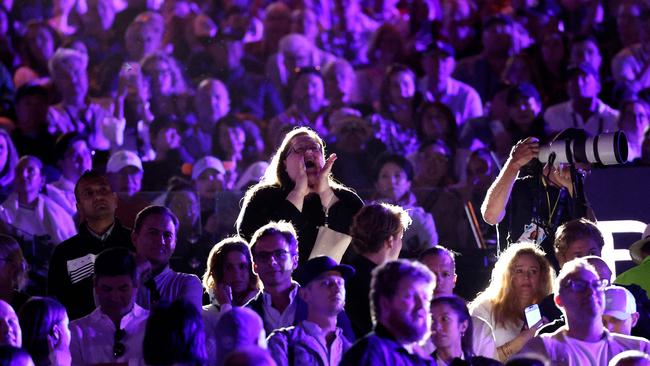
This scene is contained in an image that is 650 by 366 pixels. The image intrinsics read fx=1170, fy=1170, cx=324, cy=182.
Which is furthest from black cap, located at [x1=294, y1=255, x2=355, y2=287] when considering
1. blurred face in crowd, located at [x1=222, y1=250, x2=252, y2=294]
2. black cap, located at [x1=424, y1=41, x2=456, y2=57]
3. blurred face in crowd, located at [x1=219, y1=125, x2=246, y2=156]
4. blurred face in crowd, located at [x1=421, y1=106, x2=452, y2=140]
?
black cap, located at [x1=424, y1=41, x2=456, y2=57]

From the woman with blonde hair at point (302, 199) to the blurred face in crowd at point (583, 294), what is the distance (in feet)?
4.77

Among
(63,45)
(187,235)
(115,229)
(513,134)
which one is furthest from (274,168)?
(63,45)

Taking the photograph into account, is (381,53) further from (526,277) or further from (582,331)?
(582,331)

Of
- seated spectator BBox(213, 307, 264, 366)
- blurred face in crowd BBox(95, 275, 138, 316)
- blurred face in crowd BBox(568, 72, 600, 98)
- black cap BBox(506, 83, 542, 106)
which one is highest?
blurred face in crowd BBox(568, 72, 600, 98)

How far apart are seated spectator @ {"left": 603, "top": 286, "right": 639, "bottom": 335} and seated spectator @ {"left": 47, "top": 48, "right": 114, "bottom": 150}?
5060 millimetres

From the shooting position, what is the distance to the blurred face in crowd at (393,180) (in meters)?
7.91

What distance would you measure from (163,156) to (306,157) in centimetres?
344

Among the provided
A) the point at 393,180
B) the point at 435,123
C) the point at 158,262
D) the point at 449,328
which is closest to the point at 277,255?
the point at 158,262

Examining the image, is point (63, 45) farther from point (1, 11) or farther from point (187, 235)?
point (187, 235)

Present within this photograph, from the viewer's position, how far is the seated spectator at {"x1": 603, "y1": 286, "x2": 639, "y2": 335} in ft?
17.9

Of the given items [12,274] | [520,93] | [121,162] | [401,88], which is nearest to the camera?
[12,274]

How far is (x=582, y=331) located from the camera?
16.2 ft

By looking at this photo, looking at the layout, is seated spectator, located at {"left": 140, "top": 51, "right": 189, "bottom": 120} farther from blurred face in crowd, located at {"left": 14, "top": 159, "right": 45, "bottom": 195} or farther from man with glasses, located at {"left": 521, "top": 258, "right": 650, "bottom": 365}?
man with glasses, located at {"left": 521, "top": 258, "right": 650, "bottom": 365}

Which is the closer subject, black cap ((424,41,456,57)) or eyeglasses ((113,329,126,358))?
eyeglasses ((113,329,126,358))
